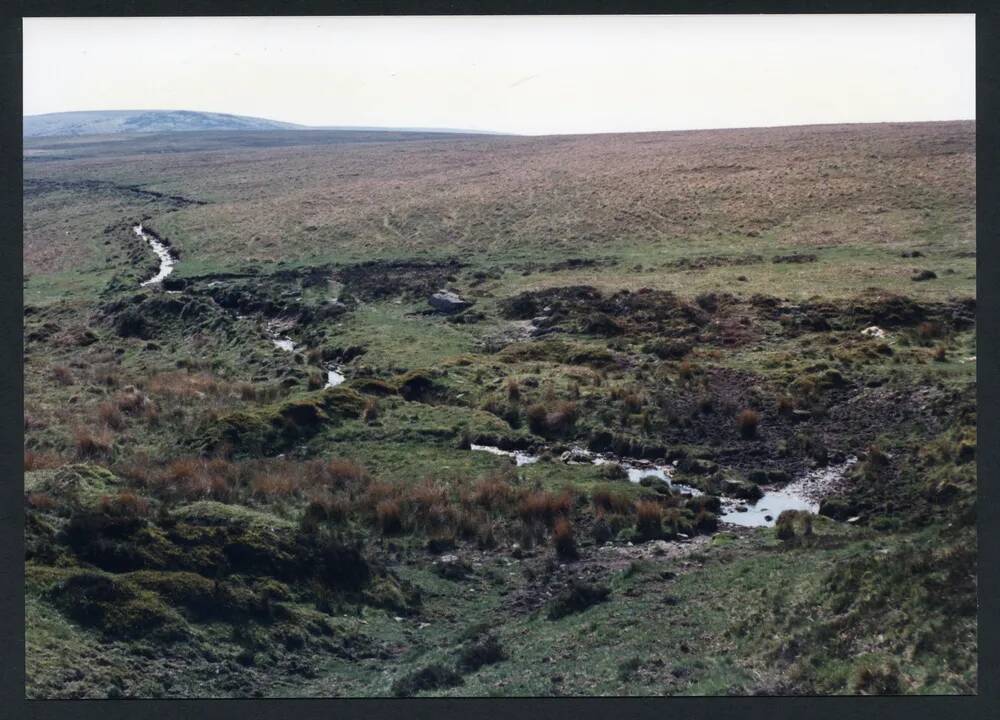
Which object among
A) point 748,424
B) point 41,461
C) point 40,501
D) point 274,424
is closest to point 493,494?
point 274,424

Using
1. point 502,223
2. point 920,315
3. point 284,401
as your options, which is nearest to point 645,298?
point 920,315

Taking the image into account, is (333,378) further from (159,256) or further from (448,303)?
(159,256)

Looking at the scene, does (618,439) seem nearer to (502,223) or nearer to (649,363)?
(649,363)

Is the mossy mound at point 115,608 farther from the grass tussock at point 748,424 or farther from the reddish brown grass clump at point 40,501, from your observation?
the grass tussock at point 748,424

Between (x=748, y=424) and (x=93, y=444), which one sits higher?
(x=748, y=424)

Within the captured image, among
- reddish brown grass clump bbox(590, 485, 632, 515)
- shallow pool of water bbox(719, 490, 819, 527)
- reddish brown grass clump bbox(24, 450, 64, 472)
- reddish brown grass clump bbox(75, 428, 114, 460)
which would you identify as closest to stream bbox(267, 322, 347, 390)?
reddish brown grass clump bbox(75, 428, 114, 460)
